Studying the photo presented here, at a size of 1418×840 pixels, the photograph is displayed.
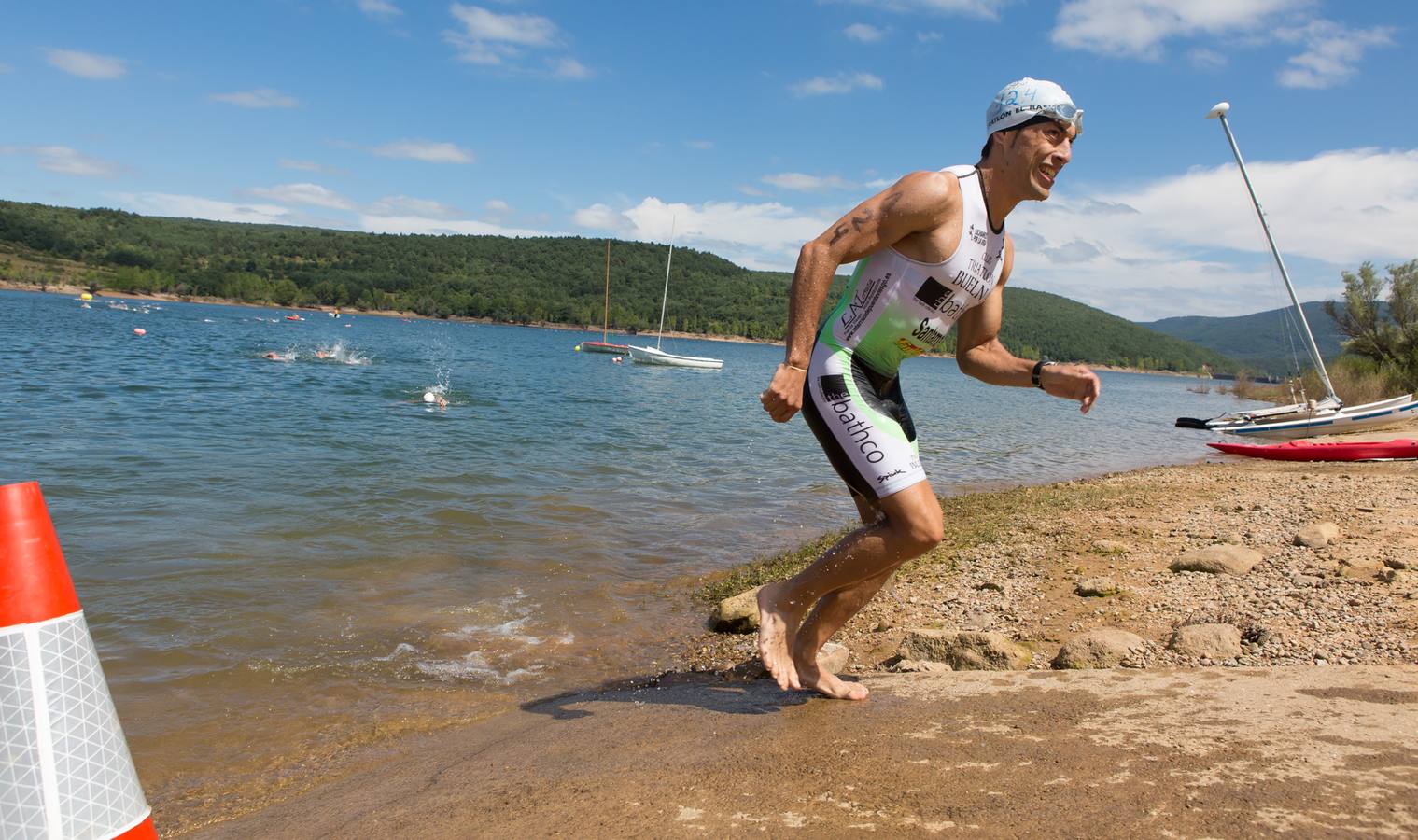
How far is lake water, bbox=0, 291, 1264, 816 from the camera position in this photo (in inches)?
191

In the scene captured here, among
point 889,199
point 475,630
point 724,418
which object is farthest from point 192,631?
point 724,418

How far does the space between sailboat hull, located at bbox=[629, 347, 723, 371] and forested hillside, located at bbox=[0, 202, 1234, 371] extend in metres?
68.2

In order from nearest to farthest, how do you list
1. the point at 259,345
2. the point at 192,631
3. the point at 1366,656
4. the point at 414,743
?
the point at 1366,656 < the point at 414,743 < the point at 192,631 < the point at 259,345

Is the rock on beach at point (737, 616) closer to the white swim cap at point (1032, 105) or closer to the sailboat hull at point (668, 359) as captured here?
the white swim cap at point (1032, 105)

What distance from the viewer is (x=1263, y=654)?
13.4 feet

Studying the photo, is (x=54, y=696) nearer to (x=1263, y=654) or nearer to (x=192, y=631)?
(x=192, y=631)

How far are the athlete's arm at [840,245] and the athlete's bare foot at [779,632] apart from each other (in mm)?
934

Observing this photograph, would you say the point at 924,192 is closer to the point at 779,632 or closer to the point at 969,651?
the point at 779,632

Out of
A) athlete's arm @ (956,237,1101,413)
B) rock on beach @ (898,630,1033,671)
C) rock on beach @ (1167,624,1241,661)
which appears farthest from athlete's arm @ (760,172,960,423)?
rock on beach @ (1167,624,1241,661)

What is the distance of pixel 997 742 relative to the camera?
9.61 ft

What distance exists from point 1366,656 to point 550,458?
1324 cm

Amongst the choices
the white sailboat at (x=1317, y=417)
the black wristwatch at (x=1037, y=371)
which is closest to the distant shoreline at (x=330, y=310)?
the white sailboat at (x=1317, y=417)

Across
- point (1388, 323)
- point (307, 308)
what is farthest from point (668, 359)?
point (307, 308)

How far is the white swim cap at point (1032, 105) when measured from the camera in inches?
128
